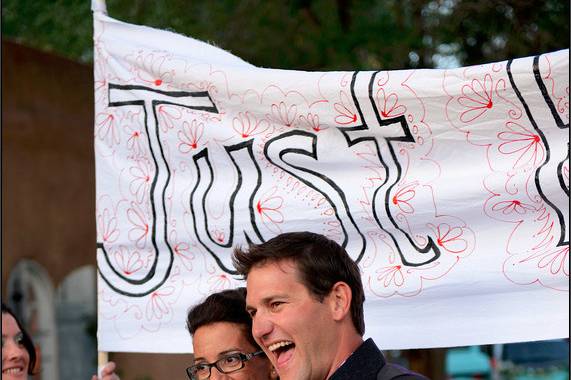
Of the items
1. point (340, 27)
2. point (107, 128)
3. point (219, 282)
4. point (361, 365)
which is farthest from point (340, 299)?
point (340, 27)

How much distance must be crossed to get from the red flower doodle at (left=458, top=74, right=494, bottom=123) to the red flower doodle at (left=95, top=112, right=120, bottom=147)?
5.00ft

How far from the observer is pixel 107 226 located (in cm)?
462

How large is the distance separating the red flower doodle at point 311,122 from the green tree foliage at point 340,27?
360 cm

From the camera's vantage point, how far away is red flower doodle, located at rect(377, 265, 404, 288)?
3.95m

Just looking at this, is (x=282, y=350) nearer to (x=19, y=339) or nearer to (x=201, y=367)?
(x=201, y=367)

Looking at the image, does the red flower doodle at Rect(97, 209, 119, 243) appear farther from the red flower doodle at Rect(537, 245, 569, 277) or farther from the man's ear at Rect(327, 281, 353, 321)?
the red flower doodle at Rect(537, 245, 569, 277)

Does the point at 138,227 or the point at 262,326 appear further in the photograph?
the point at 138,227

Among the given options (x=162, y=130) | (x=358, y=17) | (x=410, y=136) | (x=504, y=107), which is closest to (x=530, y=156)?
(x=504, y=107)

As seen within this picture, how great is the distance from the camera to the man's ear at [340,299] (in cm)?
315

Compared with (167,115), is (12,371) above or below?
below

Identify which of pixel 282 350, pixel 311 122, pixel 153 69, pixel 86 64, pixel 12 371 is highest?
pixel 86 64

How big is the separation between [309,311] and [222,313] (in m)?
0.59

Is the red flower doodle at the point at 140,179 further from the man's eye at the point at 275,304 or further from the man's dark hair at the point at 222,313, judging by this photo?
the man's eye at the point at 275,304

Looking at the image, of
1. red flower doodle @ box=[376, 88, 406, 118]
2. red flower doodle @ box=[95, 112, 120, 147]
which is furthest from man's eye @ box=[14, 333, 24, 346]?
red flower doodle @ box=[376, 88, 406, 118]
